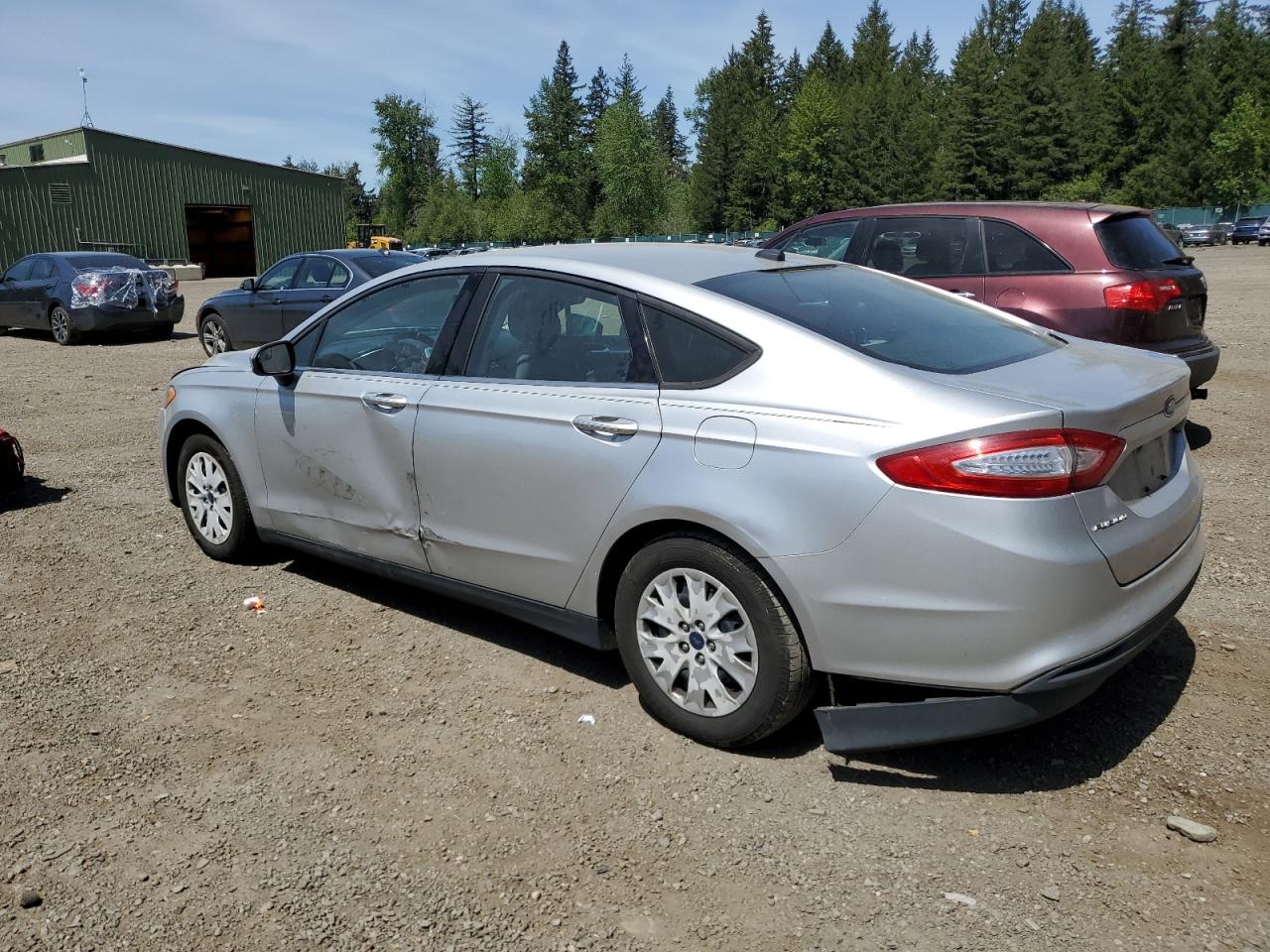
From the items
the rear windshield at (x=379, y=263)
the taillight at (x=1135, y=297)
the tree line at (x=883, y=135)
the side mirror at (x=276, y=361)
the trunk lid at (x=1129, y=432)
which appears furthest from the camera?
the tree line at (x=883, y=135)

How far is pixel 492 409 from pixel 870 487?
1.60 meters

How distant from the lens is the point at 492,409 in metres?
3.92

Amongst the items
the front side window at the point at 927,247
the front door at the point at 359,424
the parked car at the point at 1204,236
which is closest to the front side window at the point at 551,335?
the front door at the point at 359,424

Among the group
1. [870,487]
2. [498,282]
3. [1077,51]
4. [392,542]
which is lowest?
[392,542]

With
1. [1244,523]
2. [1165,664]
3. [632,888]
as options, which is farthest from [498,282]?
[1244,523]

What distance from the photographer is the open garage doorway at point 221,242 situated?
47.0 m

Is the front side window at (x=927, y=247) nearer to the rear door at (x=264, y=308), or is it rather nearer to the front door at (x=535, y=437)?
the front door at (x=535, y=437)

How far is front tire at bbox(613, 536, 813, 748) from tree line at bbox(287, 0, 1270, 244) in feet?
284

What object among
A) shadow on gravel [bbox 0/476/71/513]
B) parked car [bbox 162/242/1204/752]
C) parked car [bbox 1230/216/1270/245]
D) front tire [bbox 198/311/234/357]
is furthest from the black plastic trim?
parked car [bbox 1230/216/1270/245]

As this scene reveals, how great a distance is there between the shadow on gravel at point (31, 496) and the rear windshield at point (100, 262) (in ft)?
38.3

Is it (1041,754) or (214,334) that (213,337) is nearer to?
(214,334)

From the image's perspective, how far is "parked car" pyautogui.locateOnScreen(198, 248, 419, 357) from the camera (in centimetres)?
1266

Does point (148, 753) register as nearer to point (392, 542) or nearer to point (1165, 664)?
point (392, 542)

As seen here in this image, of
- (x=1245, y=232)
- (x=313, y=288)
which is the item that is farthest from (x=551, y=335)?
(x=1245, y=232)
